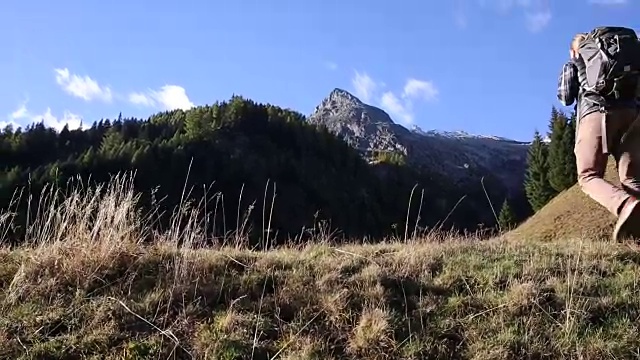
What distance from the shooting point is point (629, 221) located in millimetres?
4957

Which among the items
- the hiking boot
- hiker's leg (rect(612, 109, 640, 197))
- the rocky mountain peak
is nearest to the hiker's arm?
hiker's leg (rect(612, 109, 640, 197))

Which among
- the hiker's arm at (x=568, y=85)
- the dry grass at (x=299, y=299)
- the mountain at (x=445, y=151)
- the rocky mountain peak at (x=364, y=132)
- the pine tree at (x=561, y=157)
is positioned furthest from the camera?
the rocky mountain peak at (x=364, y=132)

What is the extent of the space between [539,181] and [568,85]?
3859 centimetres

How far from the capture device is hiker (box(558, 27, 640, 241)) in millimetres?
5164

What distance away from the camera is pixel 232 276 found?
4949 millimetres

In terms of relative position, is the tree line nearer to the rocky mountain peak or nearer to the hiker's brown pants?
the hiker's brown pants

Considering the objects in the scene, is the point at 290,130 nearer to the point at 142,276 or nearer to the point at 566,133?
the point at 566,133

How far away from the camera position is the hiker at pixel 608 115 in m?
5.16

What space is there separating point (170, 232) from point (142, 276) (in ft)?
2.72

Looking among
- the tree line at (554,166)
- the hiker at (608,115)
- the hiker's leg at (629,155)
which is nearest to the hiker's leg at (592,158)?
the hiker at (608,115)

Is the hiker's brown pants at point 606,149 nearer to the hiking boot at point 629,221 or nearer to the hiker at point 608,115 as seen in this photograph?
the hiker at point 608,115

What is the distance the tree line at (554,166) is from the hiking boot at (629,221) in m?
31.9

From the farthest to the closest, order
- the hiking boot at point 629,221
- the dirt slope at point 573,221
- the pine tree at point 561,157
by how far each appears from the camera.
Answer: the pine tree at point 561,157
the dirt slope at point 573,221
the hiking boot at point 629,221

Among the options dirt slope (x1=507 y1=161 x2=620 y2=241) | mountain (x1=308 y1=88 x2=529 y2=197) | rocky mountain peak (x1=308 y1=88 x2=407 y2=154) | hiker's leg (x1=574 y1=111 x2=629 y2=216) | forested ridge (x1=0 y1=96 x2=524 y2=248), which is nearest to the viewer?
hiker's leg (x1=574 y1=111 x2=629 y2=216)
